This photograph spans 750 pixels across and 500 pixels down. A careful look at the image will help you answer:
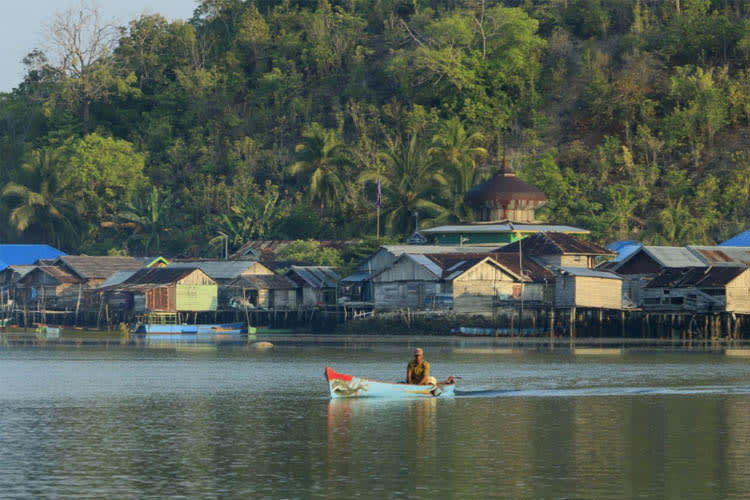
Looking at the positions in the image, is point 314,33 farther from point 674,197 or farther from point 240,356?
point 240,356

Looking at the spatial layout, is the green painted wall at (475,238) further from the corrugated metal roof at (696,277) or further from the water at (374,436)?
the water at (374,436)

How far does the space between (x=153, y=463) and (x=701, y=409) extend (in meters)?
19.6

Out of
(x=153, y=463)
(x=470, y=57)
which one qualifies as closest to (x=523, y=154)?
(x=470, y=57)

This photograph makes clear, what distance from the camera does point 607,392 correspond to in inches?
1914

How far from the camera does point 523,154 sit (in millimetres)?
135125

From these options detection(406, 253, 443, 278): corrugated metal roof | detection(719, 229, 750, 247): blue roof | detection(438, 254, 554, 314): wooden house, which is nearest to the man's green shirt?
detection(438, 254, 554, 314): wooden house

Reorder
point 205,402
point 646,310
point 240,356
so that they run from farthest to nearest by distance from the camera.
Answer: point 646,310 → point 240,356 → point 205,402

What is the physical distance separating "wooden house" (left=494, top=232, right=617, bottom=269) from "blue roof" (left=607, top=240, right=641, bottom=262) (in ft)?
8.89

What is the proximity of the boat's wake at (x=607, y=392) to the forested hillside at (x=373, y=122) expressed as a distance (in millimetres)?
64734

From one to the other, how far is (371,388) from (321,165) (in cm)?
8739

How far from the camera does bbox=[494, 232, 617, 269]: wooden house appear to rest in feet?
326

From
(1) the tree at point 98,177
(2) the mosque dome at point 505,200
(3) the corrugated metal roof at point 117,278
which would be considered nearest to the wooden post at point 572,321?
(2) the mosque dome at point 505,200

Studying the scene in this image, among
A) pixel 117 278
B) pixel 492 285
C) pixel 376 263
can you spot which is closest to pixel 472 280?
pixel 492 285

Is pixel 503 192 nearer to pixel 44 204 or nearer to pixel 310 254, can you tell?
pixel 310 254
